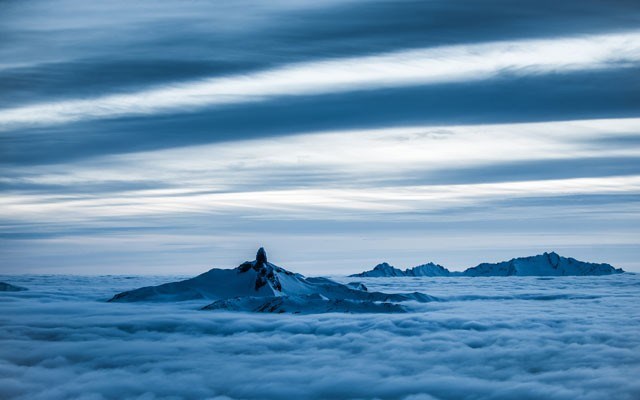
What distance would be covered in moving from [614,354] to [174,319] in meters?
95.0

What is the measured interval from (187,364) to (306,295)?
8169 cm

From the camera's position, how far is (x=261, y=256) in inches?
7480

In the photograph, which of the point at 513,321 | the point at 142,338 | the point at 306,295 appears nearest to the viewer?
the point at 142,338

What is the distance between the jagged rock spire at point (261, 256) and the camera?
187 meters

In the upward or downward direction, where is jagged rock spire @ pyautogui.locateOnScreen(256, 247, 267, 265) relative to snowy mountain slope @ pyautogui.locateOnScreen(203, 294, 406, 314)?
upward

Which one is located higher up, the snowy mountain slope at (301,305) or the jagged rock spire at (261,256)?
the jagged rock spire at (261,256)

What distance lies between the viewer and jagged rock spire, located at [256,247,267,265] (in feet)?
614

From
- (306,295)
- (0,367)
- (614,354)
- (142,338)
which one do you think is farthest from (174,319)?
(614,354)

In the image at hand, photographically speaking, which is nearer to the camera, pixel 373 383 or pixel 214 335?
pixel 373 383

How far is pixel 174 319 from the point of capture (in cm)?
16600

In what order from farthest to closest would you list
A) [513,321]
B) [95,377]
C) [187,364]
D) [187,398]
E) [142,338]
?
[513,321] < [142,338] < [187,364] < [95,377] < [187,398]

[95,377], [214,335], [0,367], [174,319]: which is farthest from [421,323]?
[0,367]

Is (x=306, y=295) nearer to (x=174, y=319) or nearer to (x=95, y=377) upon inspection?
(x=174, y=319)

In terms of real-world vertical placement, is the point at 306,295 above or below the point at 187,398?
above
